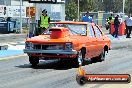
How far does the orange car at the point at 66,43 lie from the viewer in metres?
12.9

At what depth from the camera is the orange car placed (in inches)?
506

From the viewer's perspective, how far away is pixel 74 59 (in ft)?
43.5

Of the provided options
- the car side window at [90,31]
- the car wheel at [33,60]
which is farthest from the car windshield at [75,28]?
the car wheel at [33,60]

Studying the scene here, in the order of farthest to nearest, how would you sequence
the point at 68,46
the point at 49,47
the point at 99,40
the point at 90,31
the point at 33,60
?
the point at 99,40, the point at 90,31, the point at 33,60, the point at 49,47, the point at 68,46

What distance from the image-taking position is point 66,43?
1285 cm

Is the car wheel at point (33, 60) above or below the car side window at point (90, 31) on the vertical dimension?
below

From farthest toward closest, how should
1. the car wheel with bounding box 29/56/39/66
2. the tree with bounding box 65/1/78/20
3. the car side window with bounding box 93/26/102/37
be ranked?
the tree with bounding box 65/1/78/20
the car side window with bounding box 93/26/102/37
the car wheel with bounding box 29/56/39/66

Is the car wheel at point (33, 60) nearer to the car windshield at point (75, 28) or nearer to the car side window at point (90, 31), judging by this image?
the car windshield at point (75, 28)

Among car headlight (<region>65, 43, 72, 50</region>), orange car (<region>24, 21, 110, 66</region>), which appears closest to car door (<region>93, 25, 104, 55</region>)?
orange car (<region>24, 21, 110, 66</region>)

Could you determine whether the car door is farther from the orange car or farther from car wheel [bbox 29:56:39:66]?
car wheel [bbox 29:56:39:66]

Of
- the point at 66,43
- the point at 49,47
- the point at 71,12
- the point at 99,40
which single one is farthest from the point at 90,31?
the point at 71,12

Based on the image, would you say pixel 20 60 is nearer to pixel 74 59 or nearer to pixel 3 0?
pixel 74 59

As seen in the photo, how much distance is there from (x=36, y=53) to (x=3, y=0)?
60187mm

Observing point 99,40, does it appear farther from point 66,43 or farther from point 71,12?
point 71,12
